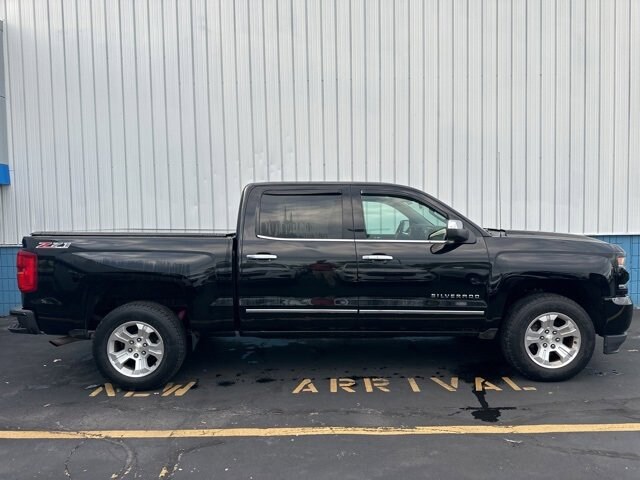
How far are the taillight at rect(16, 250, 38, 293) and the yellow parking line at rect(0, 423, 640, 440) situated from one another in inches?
52.7

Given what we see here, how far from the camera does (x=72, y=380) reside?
5.16 m

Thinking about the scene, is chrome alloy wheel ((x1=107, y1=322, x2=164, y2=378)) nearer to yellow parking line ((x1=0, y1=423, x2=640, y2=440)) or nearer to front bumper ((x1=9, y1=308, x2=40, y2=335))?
front bumper ((x1=9, y1=308, x2=40, y2=335))

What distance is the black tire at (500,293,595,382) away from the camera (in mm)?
4734

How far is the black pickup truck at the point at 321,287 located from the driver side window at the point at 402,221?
0.02 meters

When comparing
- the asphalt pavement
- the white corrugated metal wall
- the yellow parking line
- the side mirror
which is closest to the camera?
the asphalt pavement

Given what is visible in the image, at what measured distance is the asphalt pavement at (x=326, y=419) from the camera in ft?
11.0

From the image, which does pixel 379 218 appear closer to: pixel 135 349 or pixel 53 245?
pixel 135 349

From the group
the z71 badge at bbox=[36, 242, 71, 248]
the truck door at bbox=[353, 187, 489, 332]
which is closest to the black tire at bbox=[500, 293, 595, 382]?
the truck door at bbox=[353, 187, 489, 332]

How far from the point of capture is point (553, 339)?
15.7 feet

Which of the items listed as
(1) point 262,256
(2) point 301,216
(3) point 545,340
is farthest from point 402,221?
(3) point 545,340

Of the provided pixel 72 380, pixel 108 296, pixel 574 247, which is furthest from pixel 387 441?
pixel 72 380

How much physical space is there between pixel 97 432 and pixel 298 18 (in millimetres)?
6667

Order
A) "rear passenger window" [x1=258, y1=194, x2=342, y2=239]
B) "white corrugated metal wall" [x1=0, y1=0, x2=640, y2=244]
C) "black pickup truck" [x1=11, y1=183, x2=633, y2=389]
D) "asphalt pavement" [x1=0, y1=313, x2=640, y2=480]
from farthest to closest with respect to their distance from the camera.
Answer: "white corrugated metal wall" [x1=0, y1=0, x2=640, y2=244]
"rear passenger window" [x1=258, y1=194, x2=342, y2=239]
"black pickup truck" [x1=11, y1=183, x2=633, y2=389]
"asphalt pavement" [x1=0, y1=313, x2=640, y2=480]

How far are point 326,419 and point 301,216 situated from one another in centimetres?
187
